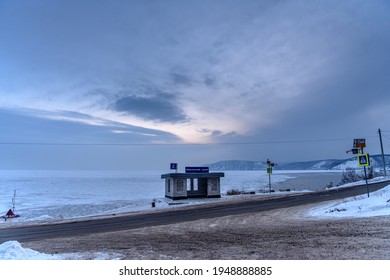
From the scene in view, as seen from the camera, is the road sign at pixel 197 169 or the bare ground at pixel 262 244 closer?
the bare ground at pixel 262 244

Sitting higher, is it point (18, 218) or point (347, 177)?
point (347, 177)

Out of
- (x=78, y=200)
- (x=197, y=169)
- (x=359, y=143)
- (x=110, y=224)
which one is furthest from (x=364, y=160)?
(x=78, y=200)

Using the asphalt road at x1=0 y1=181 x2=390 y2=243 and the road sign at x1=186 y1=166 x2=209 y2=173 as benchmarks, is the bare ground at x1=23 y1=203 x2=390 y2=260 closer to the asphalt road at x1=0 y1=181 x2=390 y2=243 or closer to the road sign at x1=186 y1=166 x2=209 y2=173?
the asphalt road at x1=0 y1=181 x2=390 y2=243

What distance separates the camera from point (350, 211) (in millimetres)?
15586

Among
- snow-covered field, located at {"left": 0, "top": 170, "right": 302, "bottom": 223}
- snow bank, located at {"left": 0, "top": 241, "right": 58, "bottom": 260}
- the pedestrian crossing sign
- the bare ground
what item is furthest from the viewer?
snow-covered field, located at {"left": 0, "top": 170, "right": 302, "bottom": 223}

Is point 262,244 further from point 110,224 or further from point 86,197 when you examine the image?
point 86,197

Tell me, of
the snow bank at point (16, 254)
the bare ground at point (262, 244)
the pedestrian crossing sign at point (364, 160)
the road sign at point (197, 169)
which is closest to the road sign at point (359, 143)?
the pedestrian crossing sign at point (364, 160)

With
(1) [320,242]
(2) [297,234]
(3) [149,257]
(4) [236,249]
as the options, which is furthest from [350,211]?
(3) [149,257]

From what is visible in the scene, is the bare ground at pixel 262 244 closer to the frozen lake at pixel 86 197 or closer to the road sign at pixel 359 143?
the road sign at pixel 359 143

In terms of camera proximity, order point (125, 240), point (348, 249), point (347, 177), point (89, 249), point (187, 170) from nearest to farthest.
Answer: point (348, 249)
point (89, 249)
point (125, 240)
point (187, 170)
point (347, 177)

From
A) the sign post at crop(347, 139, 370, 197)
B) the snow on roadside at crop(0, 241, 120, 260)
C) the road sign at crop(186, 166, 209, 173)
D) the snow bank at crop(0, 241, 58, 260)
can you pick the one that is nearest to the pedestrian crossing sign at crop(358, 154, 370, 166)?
the sign post at crop(347, 139, 370, 197)

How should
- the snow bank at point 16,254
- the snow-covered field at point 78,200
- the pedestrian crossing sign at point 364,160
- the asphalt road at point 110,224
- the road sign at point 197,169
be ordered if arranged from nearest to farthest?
the snow bank at point 16,254 < the asphalt road at point 110,224 < the pedestrian crossing sign at point 364,160 < the snow-covered field at point 78,200 < the road sign at point 197,169
